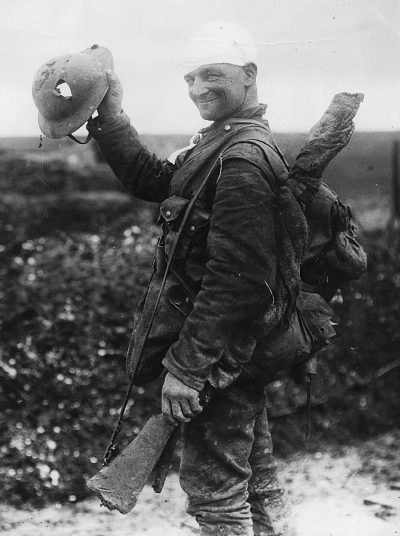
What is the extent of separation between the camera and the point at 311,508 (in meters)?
4.27

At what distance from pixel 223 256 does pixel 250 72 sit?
0.72 metres

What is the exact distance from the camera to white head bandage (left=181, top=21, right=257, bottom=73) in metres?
2.95

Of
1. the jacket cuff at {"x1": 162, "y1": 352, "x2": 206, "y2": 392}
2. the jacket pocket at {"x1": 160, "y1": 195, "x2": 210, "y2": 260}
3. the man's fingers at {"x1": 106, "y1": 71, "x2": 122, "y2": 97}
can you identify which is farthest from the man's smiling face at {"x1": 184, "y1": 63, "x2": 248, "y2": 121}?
the jacket cuff at {"x1": 162, "y1": 352, "x2": 206, "y2": 392}

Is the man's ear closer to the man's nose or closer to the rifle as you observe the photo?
the man's nose

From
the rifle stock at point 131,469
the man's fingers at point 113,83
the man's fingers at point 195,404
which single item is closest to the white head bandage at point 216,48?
the man's fingers at point 113,83

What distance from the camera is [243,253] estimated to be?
2.74 metres

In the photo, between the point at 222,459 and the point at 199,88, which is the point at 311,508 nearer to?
the point at 222,459

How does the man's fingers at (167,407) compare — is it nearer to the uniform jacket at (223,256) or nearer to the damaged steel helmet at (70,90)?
the uniform jacket at (223,256)

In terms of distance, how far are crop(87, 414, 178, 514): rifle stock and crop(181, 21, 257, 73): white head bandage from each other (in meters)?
1.26

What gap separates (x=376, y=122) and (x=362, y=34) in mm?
458

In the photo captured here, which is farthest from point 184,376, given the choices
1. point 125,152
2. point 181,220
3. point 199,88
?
point 199,88

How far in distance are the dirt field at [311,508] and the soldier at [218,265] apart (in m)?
1.10

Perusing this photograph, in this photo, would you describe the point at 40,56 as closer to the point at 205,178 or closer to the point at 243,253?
the point at 205,178

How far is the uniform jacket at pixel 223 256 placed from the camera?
9.01 feet
